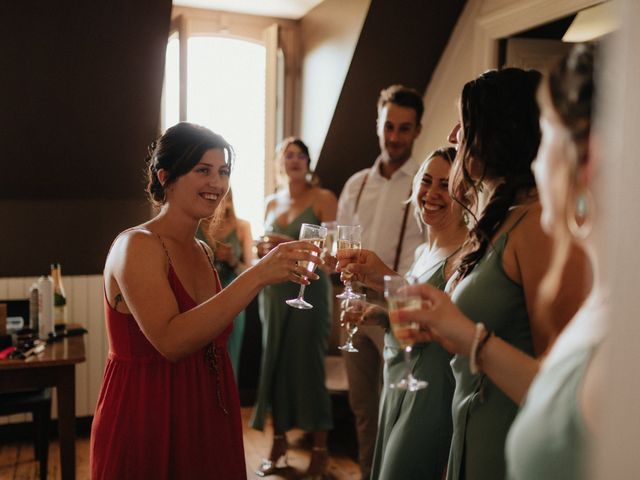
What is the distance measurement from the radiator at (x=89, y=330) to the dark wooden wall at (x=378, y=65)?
1735 mm

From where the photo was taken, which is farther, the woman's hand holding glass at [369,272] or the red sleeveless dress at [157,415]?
the woman's hand holding glass at [369,272]

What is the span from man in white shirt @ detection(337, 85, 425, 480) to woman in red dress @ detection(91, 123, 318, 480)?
147 cm

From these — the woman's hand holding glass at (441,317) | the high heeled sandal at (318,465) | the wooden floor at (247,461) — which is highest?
the woman's hand holding glass at (441,317)

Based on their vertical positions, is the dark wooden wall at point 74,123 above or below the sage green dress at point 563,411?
above

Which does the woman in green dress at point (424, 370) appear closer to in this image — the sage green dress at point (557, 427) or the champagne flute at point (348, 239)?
the champagne flute at point (348, 239)

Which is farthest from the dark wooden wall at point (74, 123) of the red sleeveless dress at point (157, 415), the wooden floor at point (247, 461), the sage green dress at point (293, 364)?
the red sleeveless dress at point (157, 415)

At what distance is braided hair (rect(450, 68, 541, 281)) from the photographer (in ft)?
4.75

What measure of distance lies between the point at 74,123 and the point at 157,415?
2563mm

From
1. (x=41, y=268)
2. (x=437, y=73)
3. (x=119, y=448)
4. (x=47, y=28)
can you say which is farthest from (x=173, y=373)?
(x=437, y=73)

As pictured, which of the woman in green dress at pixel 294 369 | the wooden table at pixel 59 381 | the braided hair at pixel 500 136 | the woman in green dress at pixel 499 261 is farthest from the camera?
the woman in green dress at pixel 294 369

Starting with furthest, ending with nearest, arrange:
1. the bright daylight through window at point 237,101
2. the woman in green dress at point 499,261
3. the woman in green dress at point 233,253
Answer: the bright daylight through window at point 237,101
the woman in green dress at point 233,253
the woman in green dress at point 499,261

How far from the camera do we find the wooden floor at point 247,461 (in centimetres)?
347

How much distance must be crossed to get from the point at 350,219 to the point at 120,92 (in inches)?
59.5

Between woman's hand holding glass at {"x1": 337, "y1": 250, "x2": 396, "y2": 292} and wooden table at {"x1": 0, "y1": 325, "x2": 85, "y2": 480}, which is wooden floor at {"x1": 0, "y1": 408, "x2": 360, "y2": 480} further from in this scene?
woman's hand holding glass at {"x1": 337, "y1": 250, "x2": 396, "y2": 292}
